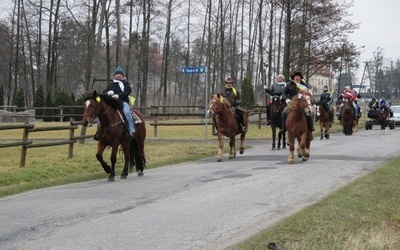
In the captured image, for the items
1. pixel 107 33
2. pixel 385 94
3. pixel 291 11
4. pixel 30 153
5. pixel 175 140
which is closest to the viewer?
pixel 30 153

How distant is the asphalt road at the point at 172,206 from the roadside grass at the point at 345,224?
0.34 m

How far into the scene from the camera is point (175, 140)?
27.4 m

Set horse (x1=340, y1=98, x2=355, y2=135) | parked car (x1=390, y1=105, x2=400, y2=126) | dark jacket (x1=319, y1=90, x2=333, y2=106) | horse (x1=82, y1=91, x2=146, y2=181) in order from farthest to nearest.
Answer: parked car (x1=390, y1=105, x2=400, y2=126), horse (x1=340, y1=98, x2=355, y2=135), dark jacket (x1=319, y1=90, x2=333, y2=106), horse (x1=82, y1=91, x2=146, y2=181)

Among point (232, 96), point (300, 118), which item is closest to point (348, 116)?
point (232, 96)

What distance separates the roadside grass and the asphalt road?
34 cm

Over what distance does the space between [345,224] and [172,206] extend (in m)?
2.88

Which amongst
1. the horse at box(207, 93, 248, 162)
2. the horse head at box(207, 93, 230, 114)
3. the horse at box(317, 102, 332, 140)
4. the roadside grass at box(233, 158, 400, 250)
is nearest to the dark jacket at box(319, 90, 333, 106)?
the horse at box(317, 102, 332, 140)

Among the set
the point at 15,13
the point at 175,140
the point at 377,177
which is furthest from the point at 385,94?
the point at 377,177

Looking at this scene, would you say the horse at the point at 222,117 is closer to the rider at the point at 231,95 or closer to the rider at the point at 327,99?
the rider at the point at 231,95

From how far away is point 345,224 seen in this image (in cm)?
880

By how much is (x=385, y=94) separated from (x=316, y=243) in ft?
457

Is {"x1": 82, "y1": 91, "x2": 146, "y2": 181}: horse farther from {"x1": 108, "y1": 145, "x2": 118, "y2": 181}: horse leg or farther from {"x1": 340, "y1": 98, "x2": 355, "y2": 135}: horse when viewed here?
{"x1": 340, "y1": 98, "x2": 355, "y2": 135}: horse

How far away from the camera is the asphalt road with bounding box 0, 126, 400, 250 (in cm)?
778

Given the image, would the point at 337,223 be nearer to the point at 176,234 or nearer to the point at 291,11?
the point at 176,234
